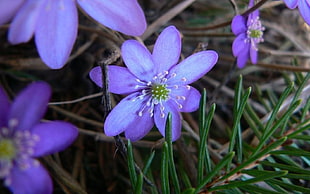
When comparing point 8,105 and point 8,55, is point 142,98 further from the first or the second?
point 8,55

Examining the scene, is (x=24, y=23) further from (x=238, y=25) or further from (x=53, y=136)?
(x=238, y=25)

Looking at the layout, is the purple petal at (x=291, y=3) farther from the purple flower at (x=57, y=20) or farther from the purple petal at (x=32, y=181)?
the purple petal at (x=32, y=181)

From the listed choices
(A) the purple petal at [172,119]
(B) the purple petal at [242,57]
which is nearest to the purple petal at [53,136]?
(A) the purple petal at [172,119]

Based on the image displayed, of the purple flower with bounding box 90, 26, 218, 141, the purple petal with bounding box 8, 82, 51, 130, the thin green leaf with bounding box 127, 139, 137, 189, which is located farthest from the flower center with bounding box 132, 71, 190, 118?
the purple petal with bounding box 8, 82, 51, 130

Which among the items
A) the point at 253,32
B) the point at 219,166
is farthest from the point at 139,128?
the point at 253,32

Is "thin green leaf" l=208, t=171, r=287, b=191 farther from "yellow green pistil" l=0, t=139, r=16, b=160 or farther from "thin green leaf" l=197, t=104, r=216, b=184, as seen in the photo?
"yellow green pistil" l=0, t=139, r=16, b=160
